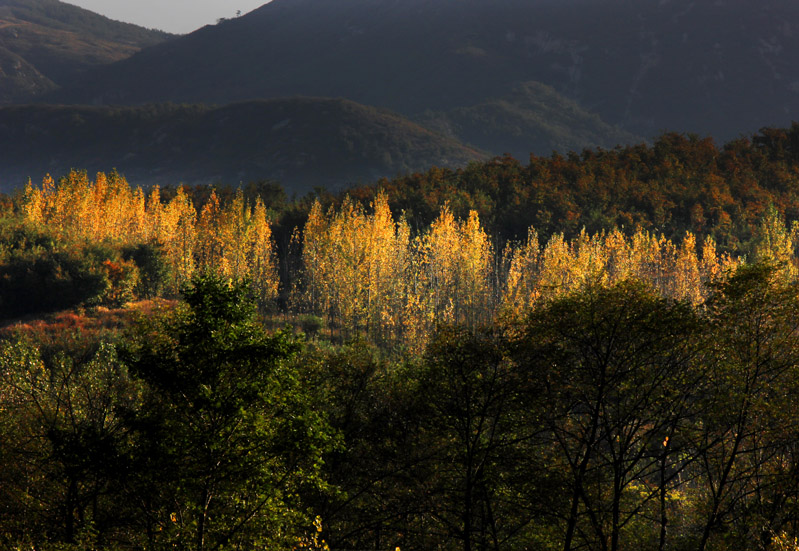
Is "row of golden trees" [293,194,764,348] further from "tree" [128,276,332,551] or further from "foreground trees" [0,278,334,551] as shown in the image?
"tree" [128,276,332,551]

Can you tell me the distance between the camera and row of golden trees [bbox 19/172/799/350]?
174 feet

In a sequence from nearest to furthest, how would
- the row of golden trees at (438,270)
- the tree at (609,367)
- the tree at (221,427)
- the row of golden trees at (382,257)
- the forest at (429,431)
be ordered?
1. the tree at (221,427)
2. the forest at (429,431)
3. the tree at (609,367)
4. the row of golden trees at (438,270)
5. the row of golden trees at (382,257)

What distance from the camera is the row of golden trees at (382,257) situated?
53.0 metres

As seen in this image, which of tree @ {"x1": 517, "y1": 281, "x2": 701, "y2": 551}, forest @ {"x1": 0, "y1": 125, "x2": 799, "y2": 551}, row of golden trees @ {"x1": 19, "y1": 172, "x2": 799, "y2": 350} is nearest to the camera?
forest @ {"x1": 0, "y1": 125, "x2": 799, "y2": 551}

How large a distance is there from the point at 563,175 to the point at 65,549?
78.5 metres

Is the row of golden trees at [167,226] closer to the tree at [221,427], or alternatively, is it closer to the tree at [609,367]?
the tree at [609,367]

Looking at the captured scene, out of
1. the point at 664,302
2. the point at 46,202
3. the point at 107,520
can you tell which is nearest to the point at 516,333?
the point at 664,302

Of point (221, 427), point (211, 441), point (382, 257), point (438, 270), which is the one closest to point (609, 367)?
point (221, 427)

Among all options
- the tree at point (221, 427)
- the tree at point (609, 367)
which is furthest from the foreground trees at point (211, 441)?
the tree at point (609, 367)

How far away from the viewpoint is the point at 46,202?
70000 mm

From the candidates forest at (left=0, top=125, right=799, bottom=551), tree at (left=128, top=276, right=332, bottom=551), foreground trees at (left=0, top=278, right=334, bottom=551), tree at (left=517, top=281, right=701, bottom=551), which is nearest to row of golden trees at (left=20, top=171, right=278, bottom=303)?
forest at (left=0, top=125, right=799, bottom=551)

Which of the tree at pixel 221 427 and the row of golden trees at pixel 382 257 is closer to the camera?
the tree at pixel 221 427

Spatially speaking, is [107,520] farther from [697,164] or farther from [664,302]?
[697,164]

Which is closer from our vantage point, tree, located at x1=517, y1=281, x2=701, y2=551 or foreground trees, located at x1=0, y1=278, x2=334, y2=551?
foreground trees, located at x1=0, y1=278, x2=334, y2=551
